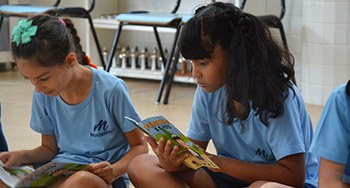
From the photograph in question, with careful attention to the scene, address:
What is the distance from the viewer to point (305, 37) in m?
4.19

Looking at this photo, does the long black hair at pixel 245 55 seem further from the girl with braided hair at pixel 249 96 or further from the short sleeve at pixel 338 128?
the short sleeve at pixel 338 128

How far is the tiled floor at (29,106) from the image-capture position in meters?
3.44

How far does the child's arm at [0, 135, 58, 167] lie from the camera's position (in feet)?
6.63

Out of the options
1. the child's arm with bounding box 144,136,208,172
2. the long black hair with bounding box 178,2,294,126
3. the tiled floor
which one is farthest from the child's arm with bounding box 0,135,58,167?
the tiled floor

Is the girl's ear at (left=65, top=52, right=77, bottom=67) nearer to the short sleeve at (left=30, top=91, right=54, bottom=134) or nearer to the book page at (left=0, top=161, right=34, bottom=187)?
the short sleeve at (left=30, top=91, right=54, bottom=134)

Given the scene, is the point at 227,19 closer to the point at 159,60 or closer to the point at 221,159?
the point at 221,159

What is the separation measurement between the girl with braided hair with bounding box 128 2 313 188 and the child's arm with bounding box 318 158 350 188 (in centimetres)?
19

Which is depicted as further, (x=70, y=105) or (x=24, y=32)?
(x=70, y=105)

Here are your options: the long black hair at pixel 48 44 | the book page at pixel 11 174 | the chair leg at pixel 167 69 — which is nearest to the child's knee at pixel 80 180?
the book page at pixel 11 174

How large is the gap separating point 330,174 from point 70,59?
0.80 meters

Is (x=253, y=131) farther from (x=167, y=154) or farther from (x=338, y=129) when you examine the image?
(x=338, y=129)

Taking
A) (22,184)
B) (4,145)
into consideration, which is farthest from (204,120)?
(22,184)

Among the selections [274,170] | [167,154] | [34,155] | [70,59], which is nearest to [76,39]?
Answer: [70,59]

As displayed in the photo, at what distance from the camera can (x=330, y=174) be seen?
1.57 m
